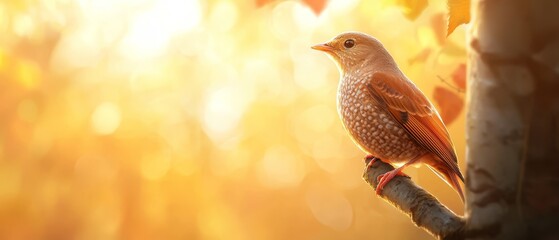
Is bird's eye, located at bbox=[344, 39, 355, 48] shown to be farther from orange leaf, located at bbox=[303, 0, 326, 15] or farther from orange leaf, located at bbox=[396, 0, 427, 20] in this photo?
orange leaf, located at bbox=[396, 0, 427, 20]

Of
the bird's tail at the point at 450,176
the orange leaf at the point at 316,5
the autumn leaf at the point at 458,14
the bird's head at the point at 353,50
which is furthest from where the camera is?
the bird's head at the point at 353,50

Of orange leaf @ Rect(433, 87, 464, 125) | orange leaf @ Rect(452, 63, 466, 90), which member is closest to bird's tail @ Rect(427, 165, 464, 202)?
orange leaf @ Rect(433, 87, 464, 125)

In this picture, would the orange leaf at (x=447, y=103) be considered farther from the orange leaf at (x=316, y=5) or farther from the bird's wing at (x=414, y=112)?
the orange leaf at (x=316, y=5)

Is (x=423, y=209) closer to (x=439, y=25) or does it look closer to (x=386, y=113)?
(x=386, y=113)

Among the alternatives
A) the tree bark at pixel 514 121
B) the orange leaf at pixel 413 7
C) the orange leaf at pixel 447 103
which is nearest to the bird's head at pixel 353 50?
the orange leaf at pixel 447 103

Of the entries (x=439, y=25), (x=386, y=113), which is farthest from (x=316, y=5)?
(x=439, y=25)
